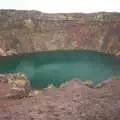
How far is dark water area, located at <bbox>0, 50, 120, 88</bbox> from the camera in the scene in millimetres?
75812

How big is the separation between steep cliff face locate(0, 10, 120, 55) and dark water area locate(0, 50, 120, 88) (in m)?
7.92

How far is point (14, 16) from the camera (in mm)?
132500

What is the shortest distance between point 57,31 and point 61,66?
155ft

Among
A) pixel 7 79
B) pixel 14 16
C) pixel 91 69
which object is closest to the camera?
pixel 7 79

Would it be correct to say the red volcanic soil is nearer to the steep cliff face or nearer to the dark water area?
the dark water area

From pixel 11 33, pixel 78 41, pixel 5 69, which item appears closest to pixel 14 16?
pixel 11 33

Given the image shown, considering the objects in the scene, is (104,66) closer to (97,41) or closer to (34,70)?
(34,70)

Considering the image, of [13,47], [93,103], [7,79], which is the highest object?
[93,103]

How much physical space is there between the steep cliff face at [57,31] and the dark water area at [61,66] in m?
7.92

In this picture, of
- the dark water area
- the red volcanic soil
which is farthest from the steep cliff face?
the red volcanic soil

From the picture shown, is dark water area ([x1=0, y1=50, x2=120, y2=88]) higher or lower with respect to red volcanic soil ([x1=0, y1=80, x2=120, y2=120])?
lower

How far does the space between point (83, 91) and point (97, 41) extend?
84.9m

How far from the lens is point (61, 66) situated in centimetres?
9500

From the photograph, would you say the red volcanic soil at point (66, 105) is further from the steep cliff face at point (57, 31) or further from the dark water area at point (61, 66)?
the steep cliff face at point (57, 31)
